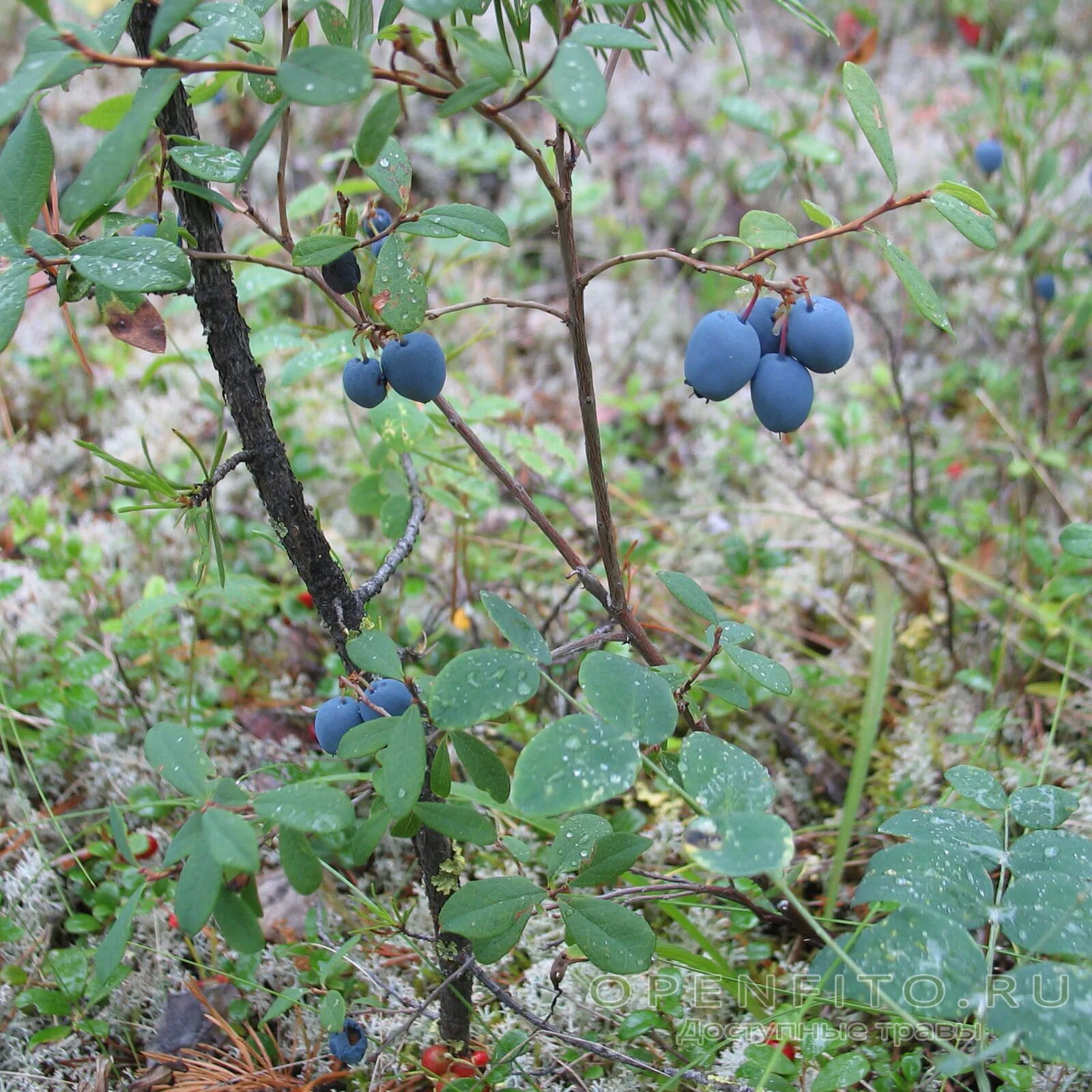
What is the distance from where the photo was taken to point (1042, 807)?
984 millimetres

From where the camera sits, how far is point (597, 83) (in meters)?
0.65

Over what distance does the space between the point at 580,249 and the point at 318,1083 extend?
2577 millimetres

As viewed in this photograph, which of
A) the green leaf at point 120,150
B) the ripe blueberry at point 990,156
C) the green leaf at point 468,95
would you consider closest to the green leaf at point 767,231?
the green leaf at point 468,95

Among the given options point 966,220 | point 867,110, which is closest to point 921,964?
point 966,220

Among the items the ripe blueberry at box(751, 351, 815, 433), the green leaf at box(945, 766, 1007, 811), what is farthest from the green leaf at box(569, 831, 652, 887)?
the ripe blueberry at box(751, 351, 815, 433)

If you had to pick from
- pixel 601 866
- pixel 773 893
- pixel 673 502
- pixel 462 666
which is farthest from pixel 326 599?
pixel 673 502

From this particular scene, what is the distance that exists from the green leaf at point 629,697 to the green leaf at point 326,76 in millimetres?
488

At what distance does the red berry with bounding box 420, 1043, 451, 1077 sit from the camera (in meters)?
1.10

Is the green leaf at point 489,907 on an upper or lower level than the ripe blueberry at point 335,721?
lower

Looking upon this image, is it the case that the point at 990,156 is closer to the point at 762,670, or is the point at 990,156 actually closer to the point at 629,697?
the point at 762,670

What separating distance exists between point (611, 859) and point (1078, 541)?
0.78 meters

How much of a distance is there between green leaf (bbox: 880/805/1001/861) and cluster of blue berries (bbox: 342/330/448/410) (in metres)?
0.62

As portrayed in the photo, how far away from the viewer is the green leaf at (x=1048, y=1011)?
0.73 meters

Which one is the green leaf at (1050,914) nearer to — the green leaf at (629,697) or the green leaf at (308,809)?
the green leaf at (629,697)
